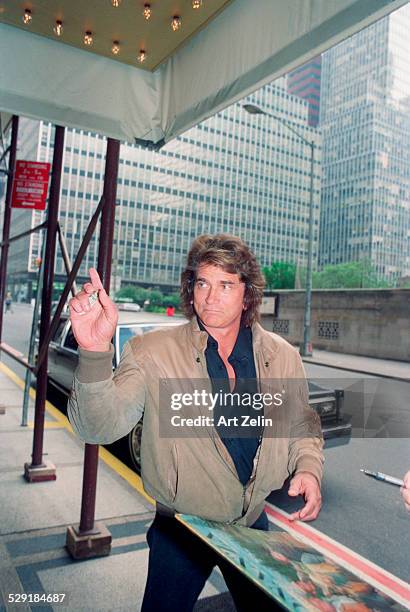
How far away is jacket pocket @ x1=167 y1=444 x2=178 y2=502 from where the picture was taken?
4.76 ft

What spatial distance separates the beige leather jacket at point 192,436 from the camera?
140 centimetres

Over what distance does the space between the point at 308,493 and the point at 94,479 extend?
1769 millimetres

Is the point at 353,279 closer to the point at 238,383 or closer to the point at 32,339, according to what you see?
the point at 32,339

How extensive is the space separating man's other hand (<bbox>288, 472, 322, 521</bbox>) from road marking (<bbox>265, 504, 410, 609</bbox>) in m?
1.21

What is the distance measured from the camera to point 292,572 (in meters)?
1.02

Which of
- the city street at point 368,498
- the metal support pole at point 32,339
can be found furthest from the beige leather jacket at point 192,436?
the metal support pole at point 32,339

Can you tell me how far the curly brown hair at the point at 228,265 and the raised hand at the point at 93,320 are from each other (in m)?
0.48

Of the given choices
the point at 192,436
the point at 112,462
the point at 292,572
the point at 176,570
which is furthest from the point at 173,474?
the point at 112,462

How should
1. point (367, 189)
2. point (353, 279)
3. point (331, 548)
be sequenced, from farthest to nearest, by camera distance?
1. point (367, 189)
2. point (353, 279)
3. point (331, 548)

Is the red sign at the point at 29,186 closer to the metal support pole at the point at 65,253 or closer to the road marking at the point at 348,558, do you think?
the metal support pole at the point at 65,253

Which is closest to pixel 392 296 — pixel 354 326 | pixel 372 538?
pixel 354 326

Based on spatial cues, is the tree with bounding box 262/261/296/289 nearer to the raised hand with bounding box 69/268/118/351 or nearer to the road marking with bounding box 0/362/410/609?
the road marking with bounding box 0/362/410/609

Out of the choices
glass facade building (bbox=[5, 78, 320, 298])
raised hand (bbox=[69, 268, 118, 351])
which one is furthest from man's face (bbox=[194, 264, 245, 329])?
glass facade building (bbox=[5, 78, 320, 298])

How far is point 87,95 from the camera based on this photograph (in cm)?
287
